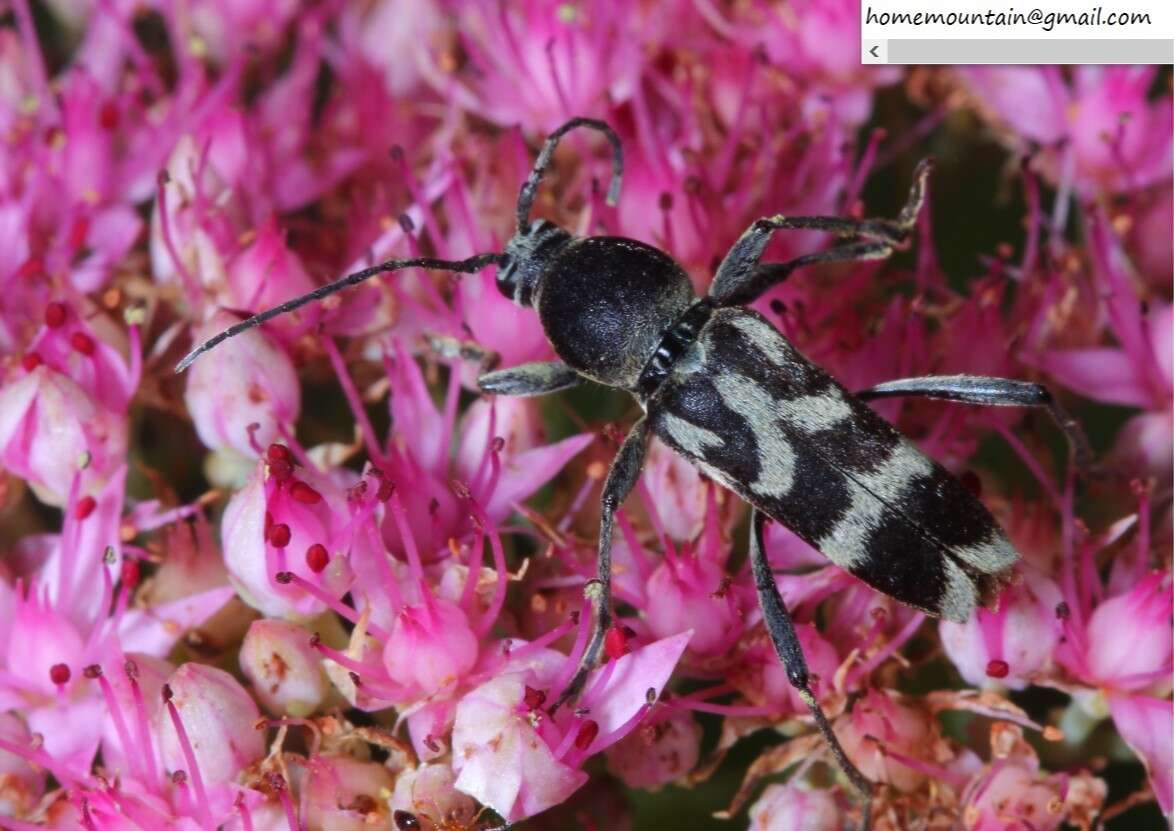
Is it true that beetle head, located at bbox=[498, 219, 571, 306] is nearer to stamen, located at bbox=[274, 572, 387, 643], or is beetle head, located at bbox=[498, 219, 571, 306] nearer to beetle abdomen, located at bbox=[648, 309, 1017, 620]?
beetle abdomen, located at bbox=[648, 309, 1017, 620]

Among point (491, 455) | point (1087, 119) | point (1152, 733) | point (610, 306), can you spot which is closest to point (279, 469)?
point (491, 455)

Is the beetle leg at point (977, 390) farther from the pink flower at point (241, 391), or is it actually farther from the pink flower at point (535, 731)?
the pink flower at point (241, 391)

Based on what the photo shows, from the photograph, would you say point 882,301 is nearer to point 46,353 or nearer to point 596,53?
point 596,53

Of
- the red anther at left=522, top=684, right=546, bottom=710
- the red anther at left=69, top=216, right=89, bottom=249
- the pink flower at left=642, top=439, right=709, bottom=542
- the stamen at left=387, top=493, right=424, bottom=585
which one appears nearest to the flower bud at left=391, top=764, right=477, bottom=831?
→ the red anther at left=522, top=684, right=546, bottom=710

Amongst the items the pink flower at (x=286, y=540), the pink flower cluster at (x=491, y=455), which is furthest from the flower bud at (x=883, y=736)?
Answer: the pink flower at (x=286, y=540)

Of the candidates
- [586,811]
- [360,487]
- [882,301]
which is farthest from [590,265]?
[586,811]

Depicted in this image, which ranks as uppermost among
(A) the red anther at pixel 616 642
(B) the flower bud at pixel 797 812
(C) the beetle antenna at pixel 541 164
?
→ (C) the beetle antenna at pixel 541 164
